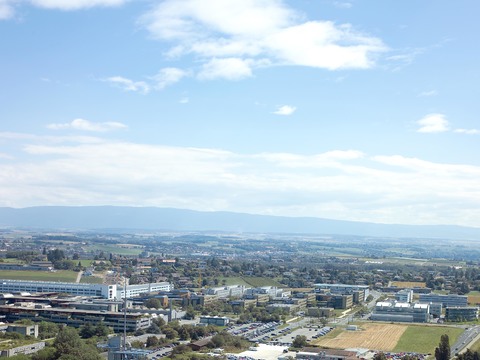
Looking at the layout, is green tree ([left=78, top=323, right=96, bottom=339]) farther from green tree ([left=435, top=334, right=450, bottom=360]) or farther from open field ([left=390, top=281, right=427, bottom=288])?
open field ([left=390, top=281, right=427, bottom=288])

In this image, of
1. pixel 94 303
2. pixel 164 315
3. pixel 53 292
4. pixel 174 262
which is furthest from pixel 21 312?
pixel 174 262

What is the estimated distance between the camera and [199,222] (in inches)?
7343

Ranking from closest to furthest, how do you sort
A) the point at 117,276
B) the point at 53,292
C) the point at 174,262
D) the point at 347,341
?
the point at 347,341
the point at 53,292
the point at 117,276
the point at 174,262

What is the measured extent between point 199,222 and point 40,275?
Answer: 497ft

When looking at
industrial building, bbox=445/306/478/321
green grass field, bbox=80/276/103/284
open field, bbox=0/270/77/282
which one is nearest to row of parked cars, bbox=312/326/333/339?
industrial building, bbox=445/306/478/321

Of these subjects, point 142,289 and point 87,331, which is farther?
point 142,289

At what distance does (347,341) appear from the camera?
20.4 meters

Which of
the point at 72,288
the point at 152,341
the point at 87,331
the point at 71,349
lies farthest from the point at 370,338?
the point at 72,288

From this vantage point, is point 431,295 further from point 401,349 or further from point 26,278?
point 26,278

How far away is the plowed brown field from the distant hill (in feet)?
470

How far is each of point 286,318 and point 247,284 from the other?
1220 centimetres

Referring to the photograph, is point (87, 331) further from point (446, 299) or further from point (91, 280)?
point (446, 299)

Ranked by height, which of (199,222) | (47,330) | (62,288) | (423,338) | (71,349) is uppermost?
(199,222)

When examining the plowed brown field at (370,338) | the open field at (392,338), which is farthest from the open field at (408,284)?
the plowed brown field at (370,338)
